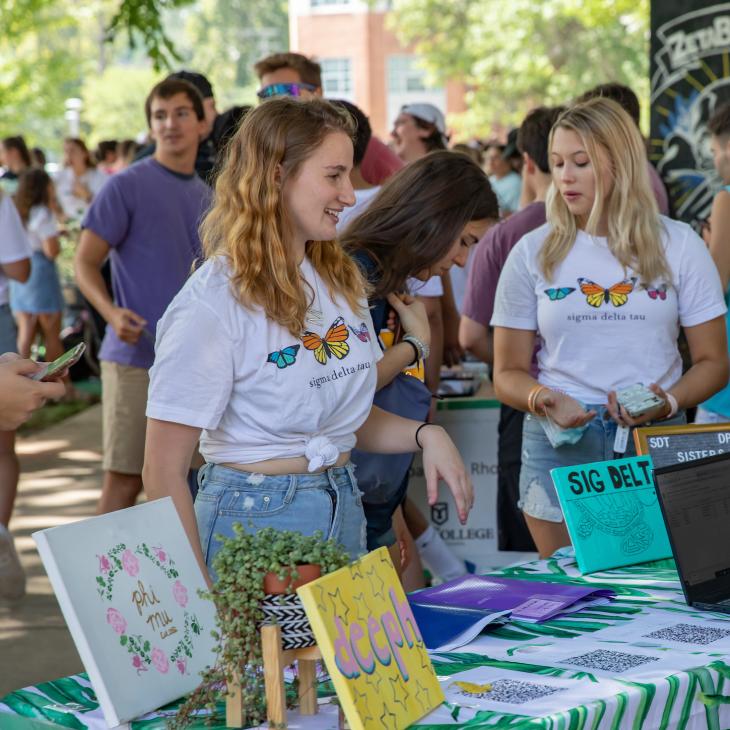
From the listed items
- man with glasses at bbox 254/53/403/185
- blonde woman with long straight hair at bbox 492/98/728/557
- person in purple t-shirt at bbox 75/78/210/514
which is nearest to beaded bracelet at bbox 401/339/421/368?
blonde woman with long straight hair at bbox 492/98/728/557

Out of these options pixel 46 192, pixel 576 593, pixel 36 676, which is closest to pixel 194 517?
pixel 576 593

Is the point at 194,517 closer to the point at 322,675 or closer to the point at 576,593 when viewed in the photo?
the point at 322,675

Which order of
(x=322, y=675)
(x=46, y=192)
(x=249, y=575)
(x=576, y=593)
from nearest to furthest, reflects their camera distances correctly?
(x=249, y=575) < (x=322, y=675) < (x=576, y=593) < (x=46, y=192)

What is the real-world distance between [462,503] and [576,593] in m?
0.37

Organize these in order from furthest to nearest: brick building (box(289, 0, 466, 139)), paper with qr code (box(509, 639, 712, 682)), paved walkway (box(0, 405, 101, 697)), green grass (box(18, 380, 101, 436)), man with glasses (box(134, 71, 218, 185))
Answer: brick building (box(289, 0, 466, 139)) < green grass (box(18, 380, 101, 436)) < man with glasses (box(134, 71, 218, 185)) < paved walkway (box(0, 405, 101, 697)) < paper with qr code (box(509, 639, 712, 682))

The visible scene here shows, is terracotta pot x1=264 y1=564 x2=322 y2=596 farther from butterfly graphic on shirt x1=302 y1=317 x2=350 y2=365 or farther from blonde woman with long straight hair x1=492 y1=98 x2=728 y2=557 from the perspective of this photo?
blonde woman with long straight hair x1=492 y1=98 x2=728 y2=557

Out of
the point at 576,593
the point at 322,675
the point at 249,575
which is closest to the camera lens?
the point at 249,575

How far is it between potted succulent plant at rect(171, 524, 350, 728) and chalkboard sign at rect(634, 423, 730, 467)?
1.40 m

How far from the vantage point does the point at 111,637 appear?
1924 millimetres

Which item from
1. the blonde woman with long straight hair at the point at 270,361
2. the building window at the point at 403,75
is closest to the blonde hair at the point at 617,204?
the blonde woman with long straight hair at the point at 270,361

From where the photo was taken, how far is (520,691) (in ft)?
6.60

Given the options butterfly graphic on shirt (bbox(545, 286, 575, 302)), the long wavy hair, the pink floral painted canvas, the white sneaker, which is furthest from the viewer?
the white sneaker

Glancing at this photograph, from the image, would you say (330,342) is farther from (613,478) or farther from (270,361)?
(613,478)

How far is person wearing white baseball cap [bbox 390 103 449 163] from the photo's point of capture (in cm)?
652
